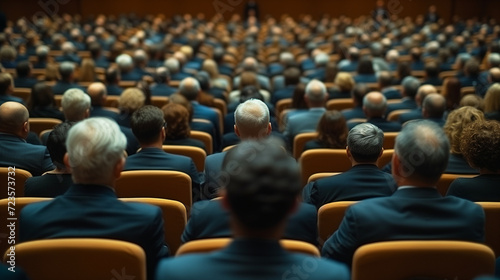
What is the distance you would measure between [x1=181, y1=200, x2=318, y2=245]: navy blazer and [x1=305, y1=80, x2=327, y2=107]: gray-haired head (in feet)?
10.3

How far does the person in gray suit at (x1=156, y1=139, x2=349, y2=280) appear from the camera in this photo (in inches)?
64.5

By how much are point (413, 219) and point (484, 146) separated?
111 centimetres

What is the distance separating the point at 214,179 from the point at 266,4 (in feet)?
60.0

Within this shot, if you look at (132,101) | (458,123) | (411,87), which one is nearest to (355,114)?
(411,87)

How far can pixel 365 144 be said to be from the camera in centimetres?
323

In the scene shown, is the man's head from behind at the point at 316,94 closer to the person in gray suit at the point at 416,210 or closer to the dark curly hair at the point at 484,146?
the dark curly hair at the point at 484,146

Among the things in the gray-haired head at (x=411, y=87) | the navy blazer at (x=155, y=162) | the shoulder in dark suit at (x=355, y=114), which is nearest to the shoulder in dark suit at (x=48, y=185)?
the navy blazer at (x=155, y=162)

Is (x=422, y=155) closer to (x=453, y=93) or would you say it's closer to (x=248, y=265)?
(x=248, y=265)

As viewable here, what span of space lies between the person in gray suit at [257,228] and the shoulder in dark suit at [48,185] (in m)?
1.71

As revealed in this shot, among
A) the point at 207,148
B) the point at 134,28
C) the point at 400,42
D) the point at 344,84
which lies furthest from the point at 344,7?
the point at 207,148

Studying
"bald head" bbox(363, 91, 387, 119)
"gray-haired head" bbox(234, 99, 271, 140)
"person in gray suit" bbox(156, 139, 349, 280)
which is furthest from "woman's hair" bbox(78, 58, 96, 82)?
"person in gray suit" bbox(156, 139, 349, 280)

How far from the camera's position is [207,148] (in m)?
4.95

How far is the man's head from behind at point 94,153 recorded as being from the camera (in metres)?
2.46

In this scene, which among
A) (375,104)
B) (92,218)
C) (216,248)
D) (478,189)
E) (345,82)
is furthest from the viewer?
(345,82)
